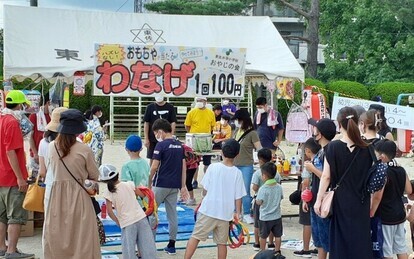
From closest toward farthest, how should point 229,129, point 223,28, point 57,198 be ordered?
point 57,198 < point 223,28 < point 229,129

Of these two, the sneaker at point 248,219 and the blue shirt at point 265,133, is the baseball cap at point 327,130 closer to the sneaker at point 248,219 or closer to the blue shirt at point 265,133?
the sneaker at point 248,219

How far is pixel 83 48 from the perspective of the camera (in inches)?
423

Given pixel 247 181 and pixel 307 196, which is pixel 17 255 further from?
pixel 247 181

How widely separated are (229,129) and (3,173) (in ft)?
21.5

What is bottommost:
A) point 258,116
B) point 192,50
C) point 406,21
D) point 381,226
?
point 381,226

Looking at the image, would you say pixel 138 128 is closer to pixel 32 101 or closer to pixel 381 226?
pixel 32 101

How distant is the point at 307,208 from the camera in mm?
6434

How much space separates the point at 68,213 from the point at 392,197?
3075 millimetres

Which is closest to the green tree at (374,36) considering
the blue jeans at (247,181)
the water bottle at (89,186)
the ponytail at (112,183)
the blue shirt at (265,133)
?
the blue shirt at (265,133)

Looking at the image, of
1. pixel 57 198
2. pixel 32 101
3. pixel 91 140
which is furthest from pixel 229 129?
pixel 57 198

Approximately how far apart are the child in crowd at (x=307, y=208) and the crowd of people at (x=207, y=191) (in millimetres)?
16

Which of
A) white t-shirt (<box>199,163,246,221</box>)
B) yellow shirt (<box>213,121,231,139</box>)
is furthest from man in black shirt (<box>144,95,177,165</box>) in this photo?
white t-shirt (<box>199,163,246,221</box>)

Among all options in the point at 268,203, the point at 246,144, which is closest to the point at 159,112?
the point at 246,144

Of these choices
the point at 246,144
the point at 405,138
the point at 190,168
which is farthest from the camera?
the point at 405,138
